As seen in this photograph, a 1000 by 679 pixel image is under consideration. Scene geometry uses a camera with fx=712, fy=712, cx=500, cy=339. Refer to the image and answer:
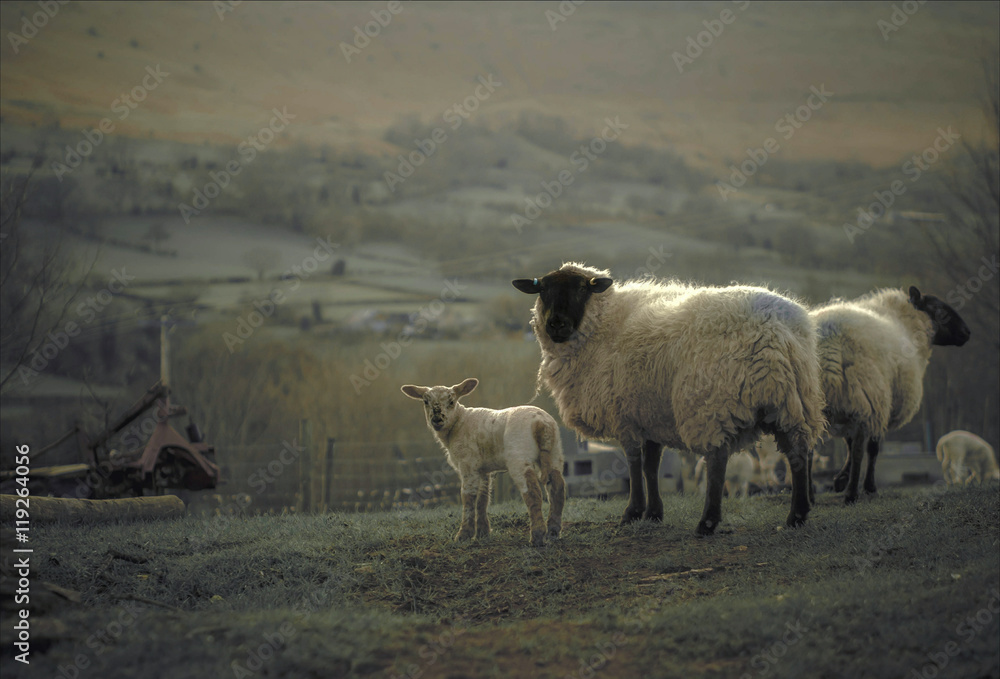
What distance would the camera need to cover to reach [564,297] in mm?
8727

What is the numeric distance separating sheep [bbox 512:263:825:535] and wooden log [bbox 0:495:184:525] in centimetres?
634

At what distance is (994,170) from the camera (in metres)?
21.5

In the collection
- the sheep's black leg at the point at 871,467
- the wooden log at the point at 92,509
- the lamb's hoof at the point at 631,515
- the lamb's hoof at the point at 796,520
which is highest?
the sheep's black leg at the point at 871,467

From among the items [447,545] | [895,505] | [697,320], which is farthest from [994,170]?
[447,545]

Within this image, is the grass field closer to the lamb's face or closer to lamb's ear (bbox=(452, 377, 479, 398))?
the lamb's face

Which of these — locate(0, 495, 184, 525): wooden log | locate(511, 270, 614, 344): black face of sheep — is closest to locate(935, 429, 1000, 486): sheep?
locate(511, 270, 614, 344): black face of sheep

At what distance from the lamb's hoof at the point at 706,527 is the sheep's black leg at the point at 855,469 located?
2.87 metres

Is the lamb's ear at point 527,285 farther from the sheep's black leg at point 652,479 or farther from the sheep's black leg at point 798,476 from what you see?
the sheep's black leg at point 798,476

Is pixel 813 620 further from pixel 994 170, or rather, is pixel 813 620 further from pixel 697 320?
pixel 994 170

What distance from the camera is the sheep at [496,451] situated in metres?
7.73

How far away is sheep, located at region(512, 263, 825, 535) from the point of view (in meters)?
7.66

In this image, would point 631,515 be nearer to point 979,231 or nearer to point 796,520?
point 796,520

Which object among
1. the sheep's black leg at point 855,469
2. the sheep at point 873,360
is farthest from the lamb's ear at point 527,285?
the sheep's black leg at point 855,469

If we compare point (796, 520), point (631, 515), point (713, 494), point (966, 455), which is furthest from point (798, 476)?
point (966, 455)
